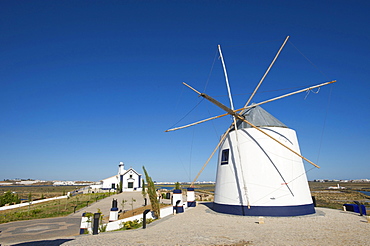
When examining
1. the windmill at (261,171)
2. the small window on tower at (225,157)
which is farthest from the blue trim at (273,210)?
the small window on tower at (225,157)

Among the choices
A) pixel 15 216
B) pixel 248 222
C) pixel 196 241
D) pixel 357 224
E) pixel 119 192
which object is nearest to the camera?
pixel 196 241

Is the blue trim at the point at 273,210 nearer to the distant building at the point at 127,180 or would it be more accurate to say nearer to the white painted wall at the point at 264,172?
the white painted wall at the point at 264,172

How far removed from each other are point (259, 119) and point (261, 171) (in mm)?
3669

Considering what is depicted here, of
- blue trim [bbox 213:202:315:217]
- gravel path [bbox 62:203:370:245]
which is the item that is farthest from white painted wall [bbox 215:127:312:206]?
gravel path [bbox 62:203:370:245]

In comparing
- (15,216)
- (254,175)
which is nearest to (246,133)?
(254,175)

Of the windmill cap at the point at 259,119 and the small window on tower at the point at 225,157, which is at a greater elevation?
the windmill cap at the point at 259,119

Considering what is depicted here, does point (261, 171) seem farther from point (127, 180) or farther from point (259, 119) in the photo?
point (127, 180)

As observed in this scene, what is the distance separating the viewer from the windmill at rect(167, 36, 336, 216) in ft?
46.1

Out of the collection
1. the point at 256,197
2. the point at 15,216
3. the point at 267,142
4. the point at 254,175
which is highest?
the point at 267,142

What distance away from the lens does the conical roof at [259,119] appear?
52.4 ft

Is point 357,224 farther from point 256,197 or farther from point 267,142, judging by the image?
point 267,142

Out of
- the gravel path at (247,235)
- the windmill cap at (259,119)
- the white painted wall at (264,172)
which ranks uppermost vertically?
the windmill cap at (259,119)

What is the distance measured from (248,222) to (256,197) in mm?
2355

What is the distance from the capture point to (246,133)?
15.6 metres
